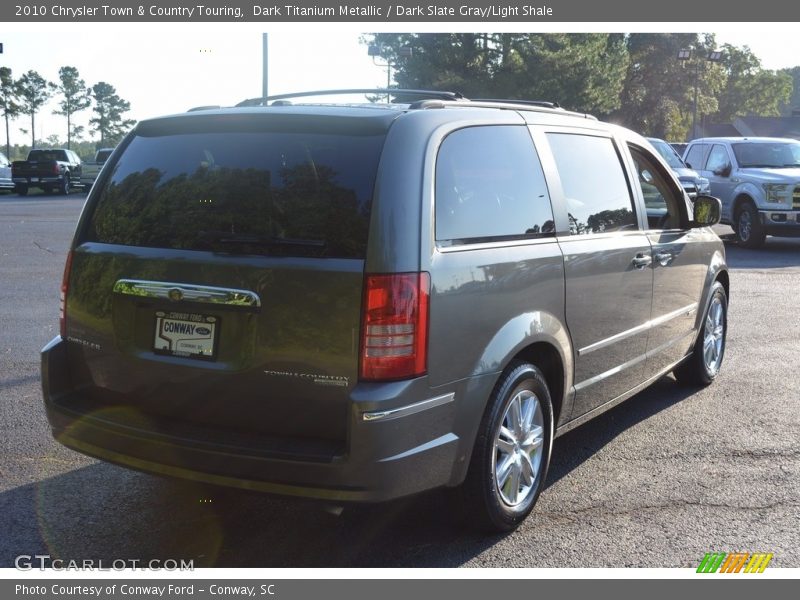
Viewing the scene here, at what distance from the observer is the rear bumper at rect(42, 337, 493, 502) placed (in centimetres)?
339

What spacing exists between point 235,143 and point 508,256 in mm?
1240

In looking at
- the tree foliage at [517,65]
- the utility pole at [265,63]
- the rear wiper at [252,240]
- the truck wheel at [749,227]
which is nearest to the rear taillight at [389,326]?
the rear wiper at [252,240]

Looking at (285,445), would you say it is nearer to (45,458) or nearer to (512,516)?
(512,516)

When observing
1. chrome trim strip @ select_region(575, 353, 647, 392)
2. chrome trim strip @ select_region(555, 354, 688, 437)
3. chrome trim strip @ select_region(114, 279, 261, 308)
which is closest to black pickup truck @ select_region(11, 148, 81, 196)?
chrome trim strip @ select_region(555, 354, 688, 437)

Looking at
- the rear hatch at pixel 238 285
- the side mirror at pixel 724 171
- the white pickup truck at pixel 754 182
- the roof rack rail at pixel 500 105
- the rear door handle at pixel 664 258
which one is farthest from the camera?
the side mirror at pixel 724 171

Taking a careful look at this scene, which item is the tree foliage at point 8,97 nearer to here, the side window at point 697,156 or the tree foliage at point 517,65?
the tree foliage at point 517,65

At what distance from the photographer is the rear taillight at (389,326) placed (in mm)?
3410

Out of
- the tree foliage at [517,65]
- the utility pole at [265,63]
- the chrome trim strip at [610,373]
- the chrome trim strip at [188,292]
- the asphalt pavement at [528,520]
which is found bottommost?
the asphalt pavement at [528,520]

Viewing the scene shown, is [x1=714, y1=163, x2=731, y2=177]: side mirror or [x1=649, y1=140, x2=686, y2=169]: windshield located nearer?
[x1=714, y1=163, x2=731, y2=177]: side mirror

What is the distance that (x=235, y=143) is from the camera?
148 inches

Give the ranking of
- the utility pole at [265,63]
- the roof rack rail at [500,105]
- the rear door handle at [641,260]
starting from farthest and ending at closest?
1. the utility pole at [265,63]
2. the rear door handle at [641,260]
3. the roof rack rail at [500,105]

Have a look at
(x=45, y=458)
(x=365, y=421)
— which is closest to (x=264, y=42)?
(x=45, y=458)

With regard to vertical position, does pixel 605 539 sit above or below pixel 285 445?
below

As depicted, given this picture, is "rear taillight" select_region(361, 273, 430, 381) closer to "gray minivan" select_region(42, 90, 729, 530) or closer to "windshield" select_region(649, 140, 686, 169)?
"gray minivan" select_region(42, 90, 729, 530)
